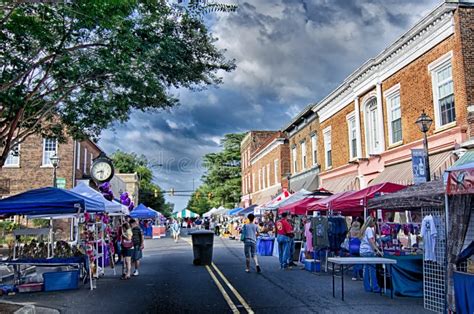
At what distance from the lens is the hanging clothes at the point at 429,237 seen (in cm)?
879

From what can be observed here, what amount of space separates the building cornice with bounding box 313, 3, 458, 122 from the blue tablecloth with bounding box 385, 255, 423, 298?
9048 millimetres

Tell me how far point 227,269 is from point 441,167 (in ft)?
26.8

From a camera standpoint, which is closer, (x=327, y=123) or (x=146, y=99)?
(x=146, y=99)

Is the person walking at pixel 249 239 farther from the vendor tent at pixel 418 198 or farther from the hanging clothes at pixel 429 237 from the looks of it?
the hanging clothes at pixel 429 237

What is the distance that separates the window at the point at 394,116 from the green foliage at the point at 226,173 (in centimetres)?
5348

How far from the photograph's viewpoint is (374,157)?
21.8 metres

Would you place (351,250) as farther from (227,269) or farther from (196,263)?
(196,263)

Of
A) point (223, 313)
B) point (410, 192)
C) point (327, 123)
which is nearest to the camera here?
point (223, 313)

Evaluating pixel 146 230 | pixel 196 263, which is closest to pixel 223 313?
pixel 196 263

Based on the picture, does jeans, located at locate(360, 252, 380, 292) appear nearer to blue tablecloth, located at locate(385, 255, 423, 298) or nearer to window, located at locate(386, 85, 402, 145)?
blue tablecloth, located at locate(385, 255, 423, 298)

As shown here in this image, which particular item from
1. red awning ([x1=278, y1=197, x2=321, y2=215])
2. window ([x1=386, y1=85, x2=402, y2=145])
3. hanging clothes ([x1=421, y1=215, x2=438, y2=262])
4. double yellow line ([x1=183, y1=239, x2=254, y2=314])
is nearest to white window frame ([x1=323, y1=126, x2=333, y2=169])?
window ([x1=386, y1=85, x2=402, y2=145])

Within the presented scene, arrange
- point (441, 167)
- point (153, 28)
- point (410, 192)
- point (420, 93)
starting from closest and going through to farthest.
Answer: point (410, 192) < point (153, 28) < point (441, 167) < point (420, 93)

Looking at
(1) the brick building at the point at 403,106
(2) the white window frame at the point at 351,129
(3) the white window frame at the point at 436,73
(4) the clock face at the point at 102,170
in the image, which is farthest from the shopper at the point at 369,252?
(4) the clock face at the point at 102,170

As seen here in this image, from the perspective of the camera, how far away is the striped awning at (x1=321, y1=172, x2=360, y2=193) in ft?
79.6
